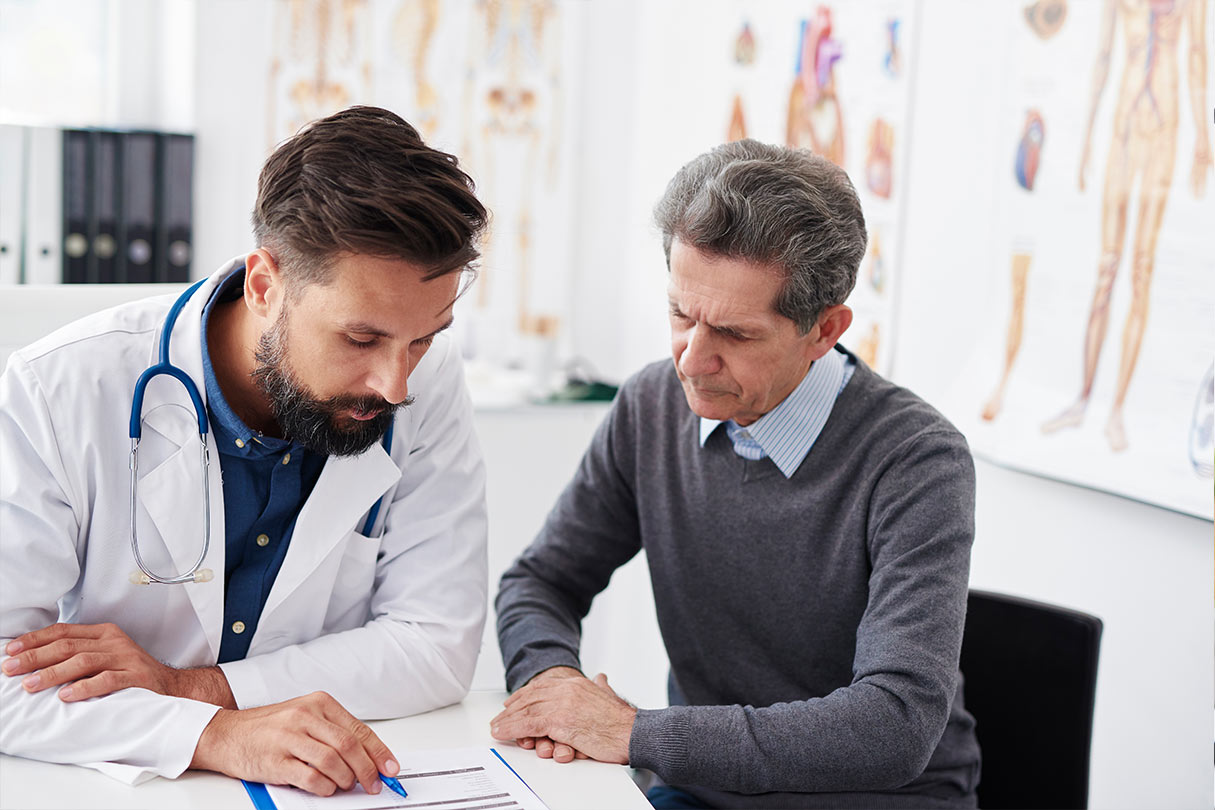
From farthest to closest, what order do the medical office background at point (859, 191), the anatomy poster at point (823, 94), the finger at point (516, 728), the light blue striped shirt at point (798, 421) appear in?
1. the anatomy poster at point (823, 94)
2. the medical office background at point (859, 191)
3. the light blue striped shirt at point (798, 421)
4. the finger at point (516, 728)

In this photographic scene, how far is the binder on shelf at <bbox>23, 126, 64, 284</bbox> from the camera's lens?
2637 mm

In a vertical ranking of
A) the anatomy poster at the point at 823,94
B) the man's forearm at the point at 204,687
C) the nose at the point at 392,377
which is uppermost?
the anatomy poster at the point at 823,94

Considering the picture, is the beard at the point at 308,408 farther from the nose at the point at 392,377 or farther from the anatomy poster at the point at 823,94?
the anatomy poster at the point at 823,94

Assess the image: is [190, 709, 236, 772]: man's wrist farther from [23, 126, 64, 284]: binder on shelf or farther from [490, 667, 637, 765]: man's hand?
[23, 126, 64, 284]: binder on shelf

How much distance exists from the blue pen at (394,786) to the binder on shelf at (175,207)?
1.98 metres

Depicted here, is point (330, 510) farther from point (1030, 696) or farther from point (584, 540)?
point (1030, 696)

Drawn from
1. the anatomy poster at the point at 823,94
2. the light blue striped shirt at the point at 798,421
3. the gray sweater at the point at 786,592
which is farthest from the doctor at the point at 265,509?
the anatomy poster at the point at 823,94

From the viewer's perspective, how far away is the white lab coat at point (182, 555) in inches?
46.9

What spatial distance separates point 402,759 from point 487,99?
2262 mm

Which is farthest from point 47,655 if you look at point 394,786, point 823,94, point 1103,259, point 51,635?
point 823,94

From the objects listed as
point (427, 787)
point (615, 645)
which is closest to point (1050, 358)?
point (427, 787)

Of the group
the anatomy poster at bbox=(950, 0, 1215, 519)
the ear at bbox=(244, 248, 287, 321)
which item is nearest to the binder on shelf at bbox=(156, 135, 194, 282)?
the ear at bbox=(244, 248, 287, 321)

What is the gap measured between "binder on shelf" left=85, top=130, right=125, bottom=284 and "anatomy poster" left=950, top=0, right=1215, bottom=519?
6.27ft

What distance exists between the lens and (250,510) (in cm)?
140
